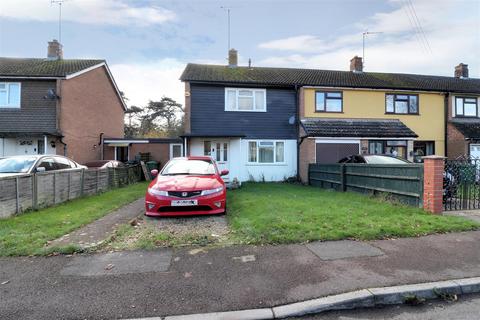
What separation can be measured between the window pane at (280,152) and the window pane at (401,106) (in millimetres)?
7431

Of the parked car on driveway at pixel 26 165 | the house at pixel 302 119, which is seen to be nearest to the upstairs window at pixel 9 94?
the house at pixel 302 119

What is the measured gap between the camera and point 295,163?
648 inches

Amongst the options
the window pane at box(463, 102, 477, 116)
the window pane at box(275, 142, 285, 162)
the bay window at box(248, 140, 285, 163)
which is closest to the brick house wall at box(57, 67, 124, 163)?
the bay window at box(248, 140, 285, 163)

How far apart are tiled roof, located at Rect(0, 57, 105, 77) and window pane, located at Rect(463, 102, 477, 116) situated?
78.4 ft

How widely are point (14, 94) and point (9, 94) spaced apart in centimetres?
25

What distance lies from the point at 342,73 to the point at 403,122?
4958 millimetres

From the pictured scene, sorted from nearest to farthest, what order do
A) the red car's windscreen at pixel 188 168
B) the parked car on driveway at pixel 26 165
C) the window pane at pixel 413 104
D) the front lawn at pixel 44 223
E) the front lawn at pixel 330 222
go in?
the front lawn at pixel 44 223
the front lawn at pixel 330 222
the red car's windscreen at pixel 188 168
the parked car on driveway at pixel 26 165
the window pane at pixel 413 104

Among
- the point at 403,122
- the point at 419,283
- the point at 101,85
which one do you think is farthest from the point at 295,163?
the point at 101,85

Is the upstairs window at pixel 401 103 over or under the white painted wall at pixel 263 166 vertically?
over

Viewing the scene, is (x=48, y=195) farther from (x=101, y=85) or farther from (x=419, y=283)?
(x=101, y=85)

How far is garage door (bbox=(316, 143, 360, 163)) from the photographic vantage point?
1562cm

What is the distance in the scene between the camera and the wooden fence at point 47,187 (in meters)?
7.05

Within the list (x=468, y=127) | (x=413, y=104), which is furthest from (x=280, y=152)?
(x=468, y=127)

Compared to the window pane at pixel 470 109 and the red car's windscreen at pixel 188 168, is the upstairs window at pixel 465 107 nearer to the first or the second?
the window pane at pixel 470 109
